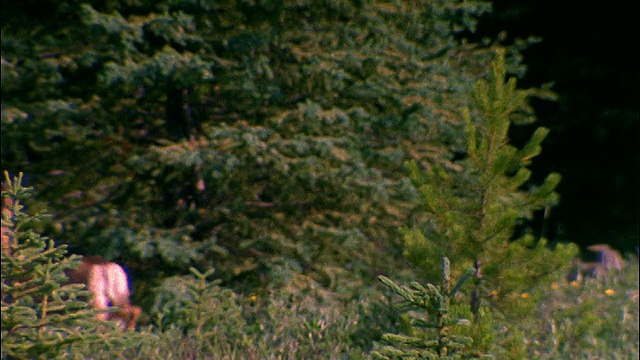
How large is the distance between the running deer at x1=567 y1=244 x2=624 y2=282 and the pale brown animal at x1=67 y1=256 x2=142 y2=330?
4.11 m

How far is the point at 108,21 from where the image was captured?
4891mm

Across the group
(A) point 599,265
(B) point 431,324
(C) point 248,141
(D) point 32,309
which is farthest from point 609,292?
(D) point 32,309

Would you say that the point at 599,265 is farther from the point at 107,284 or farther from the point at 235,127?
the point at 107,284

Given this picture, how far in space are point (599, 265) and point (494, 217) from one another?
4.23 meters

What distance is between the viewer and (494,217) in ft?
12.0

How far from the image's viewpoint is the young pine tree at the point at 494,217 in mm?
3570

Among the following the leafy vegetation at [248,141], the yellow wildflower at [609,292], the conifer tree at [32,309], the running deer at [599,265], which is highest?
the leafy vegetation at [248,141]

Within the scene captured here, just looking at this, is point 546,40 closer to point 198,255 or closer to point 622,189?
point 622,189

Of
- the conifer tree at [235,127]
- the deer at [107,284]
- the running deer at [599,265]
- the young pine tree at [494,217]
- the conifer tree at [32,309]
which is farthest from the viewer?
the running deer at [599,265]

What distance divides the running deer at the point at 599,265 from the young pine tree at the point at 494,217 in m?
3.31

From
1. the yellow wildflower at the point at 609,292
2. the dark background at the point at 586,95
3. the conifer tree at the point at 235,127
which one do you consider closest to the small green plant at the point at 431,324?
the conifer tree at the point at 235,127

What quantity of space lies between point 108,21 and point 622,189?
5.68m

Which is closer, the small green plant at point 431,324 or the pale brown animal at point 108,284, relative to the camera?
the small green plant at point 431,324

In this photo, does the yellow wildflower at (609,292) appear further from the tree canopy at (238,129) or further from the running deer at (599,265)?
the tree canopy at (238,129)
